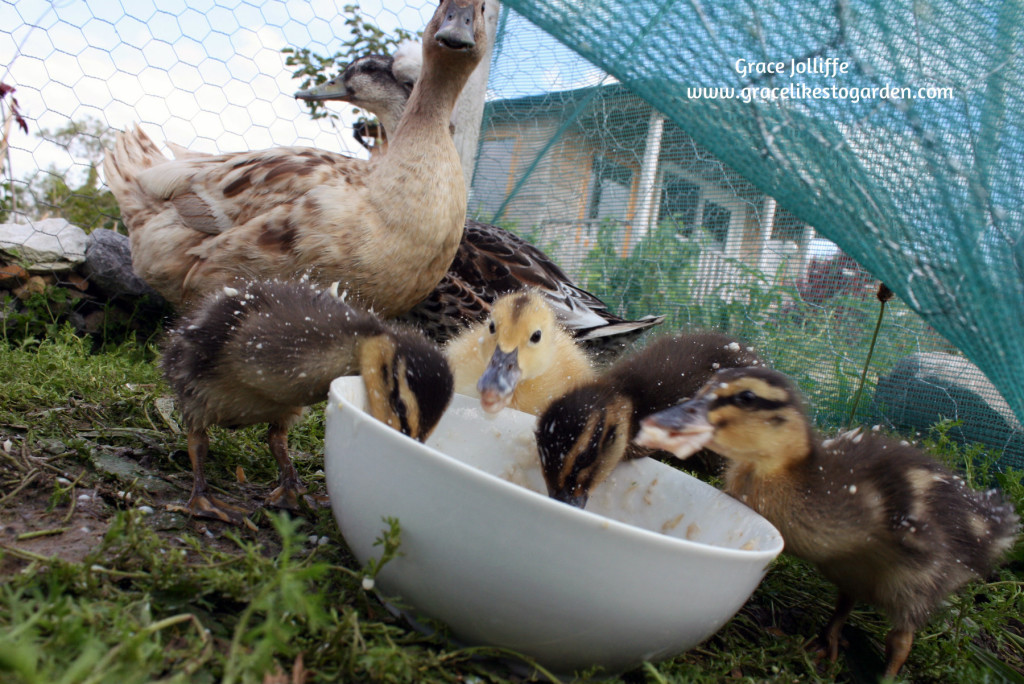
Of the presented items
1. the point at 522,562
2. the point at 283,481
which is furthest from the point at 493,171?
the point at 522,562

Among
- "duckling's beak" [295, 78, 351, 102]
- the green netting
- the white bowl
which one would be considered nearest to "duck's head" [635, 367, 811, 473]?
the white bowl

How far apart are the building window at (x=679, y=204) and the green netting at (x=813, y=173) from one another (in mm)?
13

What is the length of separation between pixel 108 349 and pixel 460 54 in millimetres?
2273

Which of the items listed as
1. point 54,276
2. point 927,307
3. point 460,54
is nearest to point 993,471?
point 927,307

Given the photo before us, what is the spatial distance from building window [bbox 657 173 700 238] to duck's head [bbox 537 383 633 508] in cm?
274

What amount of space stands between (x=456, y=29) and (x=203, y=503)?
2096 mm

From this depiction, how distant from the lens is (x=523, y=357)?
2252 millimetres

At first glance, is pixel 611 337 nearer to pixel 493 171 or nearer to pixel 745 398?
pixel 745 398

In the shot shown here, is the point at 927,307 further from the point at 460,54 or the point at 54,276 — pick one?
the point at 54,276

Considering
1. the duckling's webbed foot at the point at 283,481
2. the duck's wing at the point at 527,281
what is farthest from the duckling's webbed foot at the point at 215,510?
the duck's wing at the point at 527,281

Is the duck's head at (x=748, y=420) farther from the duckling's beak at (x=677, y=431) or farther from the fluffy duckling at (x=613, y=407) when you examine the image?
the fluffy duckling at (x=613, y=407)

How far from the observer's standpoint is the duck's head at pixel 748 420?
1.66 metres

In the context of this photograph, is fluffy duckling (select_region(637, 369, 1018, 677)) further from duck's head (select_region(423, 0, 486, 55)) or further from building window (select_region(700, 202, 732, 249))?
building window (select_region(700, 202, 732, 249))

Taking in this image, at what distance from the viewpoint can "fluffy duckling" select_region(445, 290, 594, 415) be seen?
7.18ft
